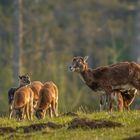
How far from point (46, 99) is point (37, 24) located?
2705 centimetres

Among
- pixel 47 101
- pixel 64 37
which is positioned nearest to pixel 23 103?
pixel 47 101

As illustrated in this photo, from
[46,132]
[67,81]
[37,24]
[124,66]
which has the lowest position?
[46,132]

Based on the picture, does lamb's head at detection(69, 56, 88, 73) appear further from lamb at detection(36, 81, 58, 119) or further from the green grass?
the green grass

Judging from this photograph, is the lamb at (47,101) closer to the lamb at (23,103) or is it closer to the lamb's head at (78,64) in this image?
the lamb at (23,103)

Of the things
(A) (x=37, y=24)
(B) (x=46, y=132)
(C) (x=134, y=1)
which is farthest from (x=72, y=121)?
(C) (x=134, y=1)

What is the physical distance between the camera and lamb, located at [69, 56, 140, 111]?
75.7 ft

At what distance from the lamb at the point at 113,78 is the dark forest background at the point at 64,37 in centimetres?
1721

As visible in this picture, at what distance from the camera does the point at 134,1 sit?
5519 cm

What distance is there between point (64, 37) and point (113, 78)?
1210 inches

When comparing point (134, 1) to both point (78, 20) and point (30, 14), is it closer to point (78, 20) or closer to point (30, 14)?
point (78, 20)

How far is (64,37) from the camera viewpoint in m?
53.9

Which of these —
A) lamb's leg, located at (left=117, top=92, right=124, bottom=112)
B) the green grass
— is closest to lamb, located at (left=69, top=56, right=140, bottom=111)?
lamb's leg, located at (left=117, top=92, right=124, bottom=112)

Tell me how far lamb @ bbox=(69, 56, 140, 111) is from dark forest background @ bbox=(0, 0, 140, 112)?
1721cm

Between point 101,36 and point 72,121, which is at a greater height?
point 101,36
